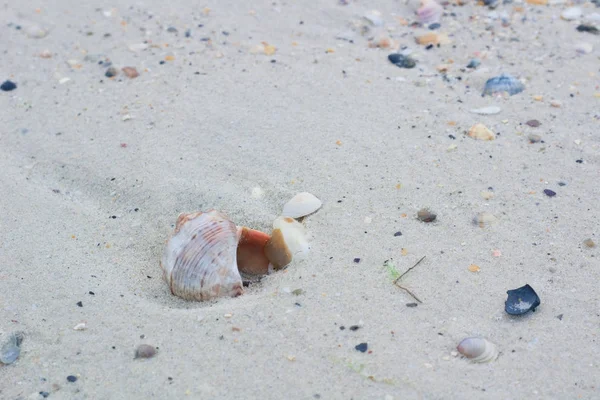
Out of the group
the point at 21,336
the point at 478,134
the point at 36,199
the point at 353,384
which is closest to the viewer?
the point at 353,384

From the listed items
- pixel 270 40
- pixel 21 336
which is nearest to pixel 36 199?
pixel 21 336

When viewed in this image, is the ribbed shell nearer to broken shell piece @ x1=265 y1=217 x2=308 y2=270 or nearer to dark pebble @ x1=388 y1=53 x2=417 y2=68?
broken shell piece @ x1=265 y1=217 x2=308 y2=270

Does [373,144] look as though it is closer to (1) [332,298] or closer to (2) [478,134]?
(2) [478,134]

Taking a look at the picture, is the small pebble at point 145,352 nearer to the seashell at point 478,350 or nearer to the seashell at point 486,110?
the seashell at point 478,350

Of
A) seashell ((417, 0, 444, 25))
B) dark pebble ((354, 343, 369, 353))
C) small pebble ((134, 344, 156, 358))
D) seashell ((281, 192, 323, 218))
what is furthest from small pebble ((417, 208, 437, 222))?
seashell ((417, 0, 444, 25))

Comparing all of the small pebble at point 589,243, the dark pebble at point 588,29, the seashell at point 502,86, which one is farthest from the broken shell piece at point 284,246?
the dark pebble at point 588,29

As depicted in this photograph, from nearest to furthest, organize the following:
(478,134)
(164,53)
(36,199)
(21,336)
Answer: (21,336) → (36,199) → (478,134) → (164,53)
